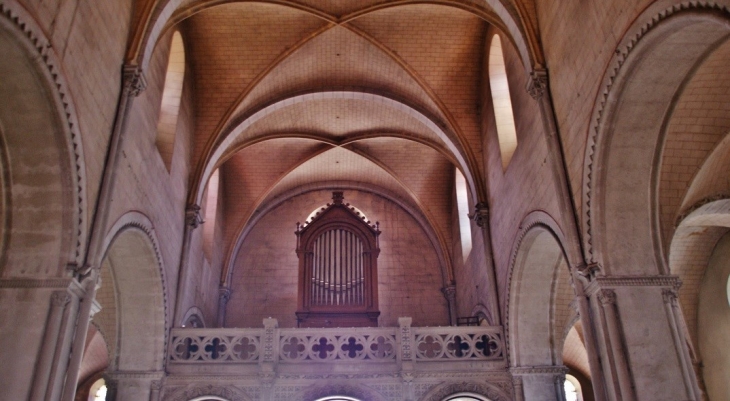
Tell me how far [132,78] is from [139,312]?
5.21 m

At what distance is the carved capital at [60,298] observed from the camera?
8492mm

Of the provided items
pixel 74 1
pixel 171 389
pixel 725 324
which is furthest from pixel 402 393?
pixel 74 1

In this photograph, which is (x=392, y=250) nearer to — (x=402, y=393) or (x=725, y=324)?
(x=402, y=393)

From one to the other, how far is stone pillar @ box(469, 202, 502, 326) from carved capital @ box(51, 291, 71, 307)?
8.91 m

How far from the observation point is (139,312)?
13320 mm

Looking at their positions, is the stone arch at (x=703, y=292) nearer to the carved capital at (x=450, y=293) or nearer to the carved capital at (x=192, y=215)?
the carved capital at (x=450, y=293)

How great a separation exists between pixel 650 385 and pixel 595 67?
4.30 meters

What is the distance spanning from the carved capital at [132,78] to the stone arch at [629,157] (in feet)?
23.4

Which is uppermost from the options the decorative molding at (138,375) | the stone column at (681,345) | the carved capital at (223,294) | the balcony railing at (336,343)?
the carved capital at (223,294)

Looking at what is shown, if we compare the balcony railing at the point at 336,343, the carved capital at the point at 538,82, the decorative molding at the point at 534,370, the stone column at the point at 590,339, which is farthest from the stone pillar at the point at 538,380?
the carved capital at the point at 538,82

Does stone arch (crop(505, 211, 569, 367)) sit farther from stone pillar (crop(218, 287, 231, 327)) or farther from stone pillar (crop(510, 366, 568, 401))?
stone pillar (crop(218, 287, 231, 327))

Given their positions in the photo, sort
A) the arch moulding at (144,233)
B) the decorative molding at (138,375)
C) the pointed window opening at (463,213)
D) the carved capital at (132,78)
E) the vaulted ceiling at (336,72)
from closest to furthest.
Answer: the arch moulding at (144,233)
the carved capital at (132,78)
the decorative molding at (138,375)
the vaulted ceiling at (336,72)
the pointed window opening at (463,213)

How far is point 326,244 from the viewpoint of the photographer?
18891 mm

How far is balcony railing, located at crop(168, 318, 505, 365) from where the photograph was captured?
13656mm
